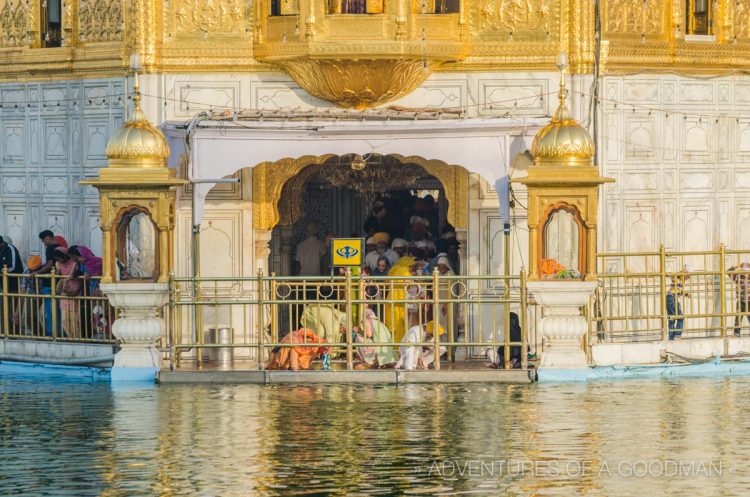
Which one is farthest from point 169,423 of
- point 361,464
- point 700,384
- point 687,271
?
point 687,271

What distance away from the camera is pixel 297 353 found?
21750 mm

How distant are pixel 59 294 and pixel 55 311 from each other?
33cm

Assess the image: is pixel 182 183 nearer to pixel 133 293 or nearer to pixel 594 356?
pixel 133 293

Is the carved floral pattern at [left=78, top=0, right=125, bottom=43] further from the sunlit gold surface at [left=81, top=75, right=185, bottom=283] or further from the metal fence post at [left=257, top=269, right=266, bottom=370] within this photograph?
the metal fence post at [left=257, top=269, right=266, bottom=370]

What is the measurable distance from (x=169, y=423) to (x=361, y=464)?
2.63m

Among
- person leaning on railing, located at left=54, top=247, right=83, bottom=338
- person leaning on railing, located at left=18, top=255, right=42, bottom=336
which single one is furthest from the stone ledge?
person leaning on railing, located at left=18, top=255, right=42, bottom=336

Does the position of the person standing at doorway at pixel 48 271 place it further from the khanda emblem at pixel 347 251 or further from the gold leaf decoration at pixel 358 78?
the gold leaf decoration at pixel 358 78

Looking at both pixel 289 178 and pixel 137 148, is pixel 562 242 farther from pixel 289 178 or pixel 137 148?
pixel 137 148

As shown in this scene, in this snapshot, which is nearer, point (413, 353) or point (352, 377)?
point (352, 377)

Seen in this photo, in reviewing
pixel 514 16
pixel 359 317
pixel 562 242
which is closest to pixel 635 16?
pixel 514 16

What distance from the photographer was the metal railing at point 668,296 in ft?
73.4

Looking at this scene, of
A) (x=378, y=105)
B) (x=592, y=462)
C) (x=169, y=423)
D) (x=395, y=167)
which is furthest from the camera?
(x=395, y=167)

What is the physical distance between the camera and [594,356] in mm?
21906

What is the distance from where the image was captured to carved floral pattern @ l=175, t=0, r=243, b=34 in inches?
925
